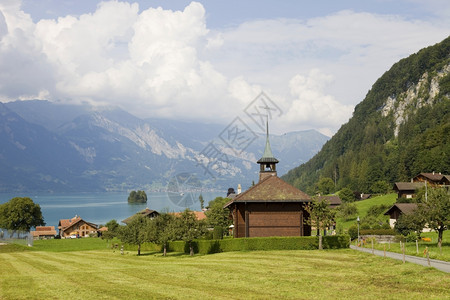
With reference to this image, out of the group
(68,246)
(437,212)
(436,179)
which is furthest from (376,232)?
(436,179)

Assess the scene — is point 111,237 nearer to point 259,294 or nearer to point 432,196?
point 432,196

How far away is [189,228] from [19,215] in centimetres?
8630

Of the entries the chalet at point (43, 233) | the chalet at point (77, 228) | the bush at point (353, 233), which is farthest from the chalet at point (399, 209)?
the chalet at point (77, 228)

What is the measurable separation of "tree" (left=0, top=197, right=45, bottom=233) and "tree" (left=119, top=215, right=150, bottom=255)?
71409mm

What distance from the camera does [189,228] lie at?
5400 centimetres

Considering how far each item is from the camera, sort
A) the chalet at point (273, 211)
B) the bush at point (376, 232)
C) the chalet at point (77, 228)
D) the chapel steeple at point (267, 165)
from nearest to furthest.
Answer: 1. the chalet at point (273, 211)
2. the chapel steeple at point (267, 165)
3. the bush at point (376, 232)
4. the chalet at point (77, 228)

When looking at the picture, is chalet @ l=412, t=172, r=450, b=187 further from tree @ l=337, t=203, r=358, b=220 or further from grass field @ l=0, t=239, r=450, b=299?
grass field @ l=0, t=239, r=450, b=299

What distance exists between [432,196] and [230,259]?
2153cm

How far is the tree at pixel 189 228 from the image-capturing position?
2111 inches

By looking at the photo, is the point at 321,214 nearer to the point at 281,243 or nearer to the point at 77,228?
the point at 281,243

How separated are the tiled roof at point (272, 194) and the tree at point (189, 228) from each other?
5.29m

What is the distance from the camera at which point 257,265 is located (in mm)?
36688

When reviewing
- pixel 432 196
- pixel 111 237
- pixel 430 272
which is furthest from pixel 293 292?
pixel 111 237

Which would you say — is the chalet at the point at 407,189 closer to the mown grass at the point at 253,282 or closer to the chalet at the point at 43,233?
the mown grass at the point at 253,282
